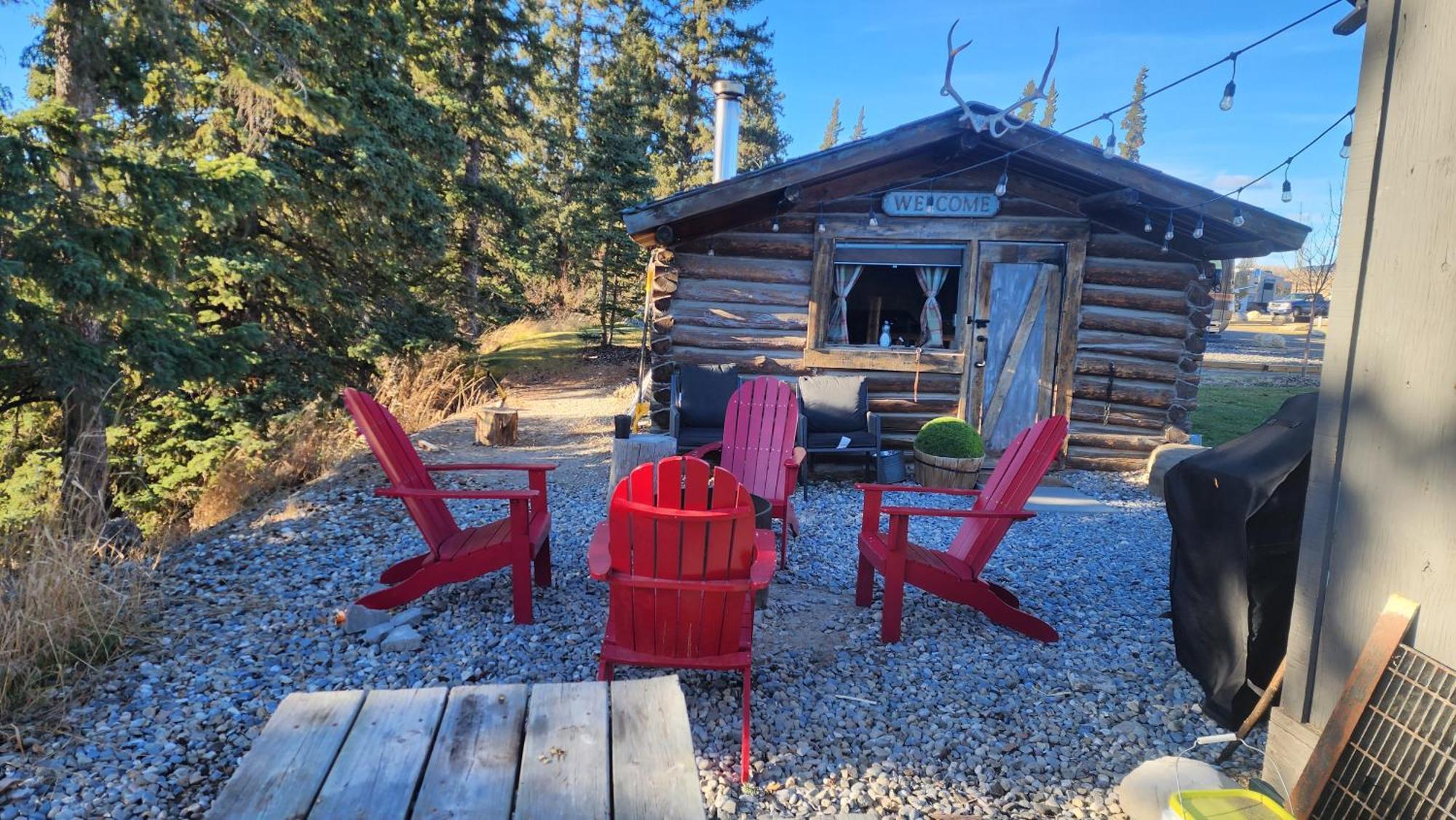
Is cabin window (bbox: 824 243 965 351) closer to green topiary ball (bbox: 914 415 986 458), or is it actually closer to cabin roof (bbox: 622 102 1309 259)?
cabin roof (bbox: 622 102 1309 259)

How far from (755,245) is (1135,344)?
12.2 ft

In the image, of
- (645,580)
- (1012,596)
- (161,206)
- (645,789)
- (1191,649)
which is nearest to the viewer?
(645,789)

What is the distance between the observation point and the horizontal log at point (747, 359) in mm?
7109

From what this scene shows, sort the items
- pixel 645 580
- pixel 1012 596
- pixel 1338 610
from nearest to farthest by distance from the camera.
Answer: pixel 1338 610 < pixel 645 580 < pixel 1012 596

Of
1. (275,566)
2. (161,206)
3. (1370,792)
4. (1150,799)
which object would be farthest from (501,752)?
(161,206)

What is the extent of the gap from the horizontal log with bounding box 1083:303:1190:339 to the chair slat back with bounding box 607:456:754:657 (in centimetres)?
568

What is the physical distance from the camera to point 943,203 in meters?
6.85

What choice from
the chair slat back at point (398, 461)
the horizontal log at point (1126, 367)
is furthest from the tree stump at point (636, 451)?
the horizontal log at point (1126, 367)

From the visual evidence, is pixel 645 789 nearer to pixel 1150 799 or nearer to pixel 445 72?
pixel 1150 799

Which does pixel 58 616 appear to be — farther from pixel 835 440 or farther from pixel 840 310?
pixel 840 310

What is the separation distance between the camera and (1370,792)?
1.94 meters

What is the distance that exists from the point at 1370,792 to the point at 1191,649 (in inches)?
42.6

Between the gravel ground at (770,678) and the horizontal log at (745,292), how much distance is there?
287 centimetres

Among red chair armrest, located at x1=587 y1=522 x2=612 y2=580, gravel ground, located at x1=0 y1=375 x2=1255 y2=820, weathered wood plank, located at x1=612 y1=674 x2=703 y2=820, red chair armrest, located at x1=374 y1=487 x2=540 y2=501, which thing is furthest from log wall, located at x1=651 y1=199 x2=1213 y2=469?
weathered wood plank, located at x1=612 y1=674 x2=703 y2=820
